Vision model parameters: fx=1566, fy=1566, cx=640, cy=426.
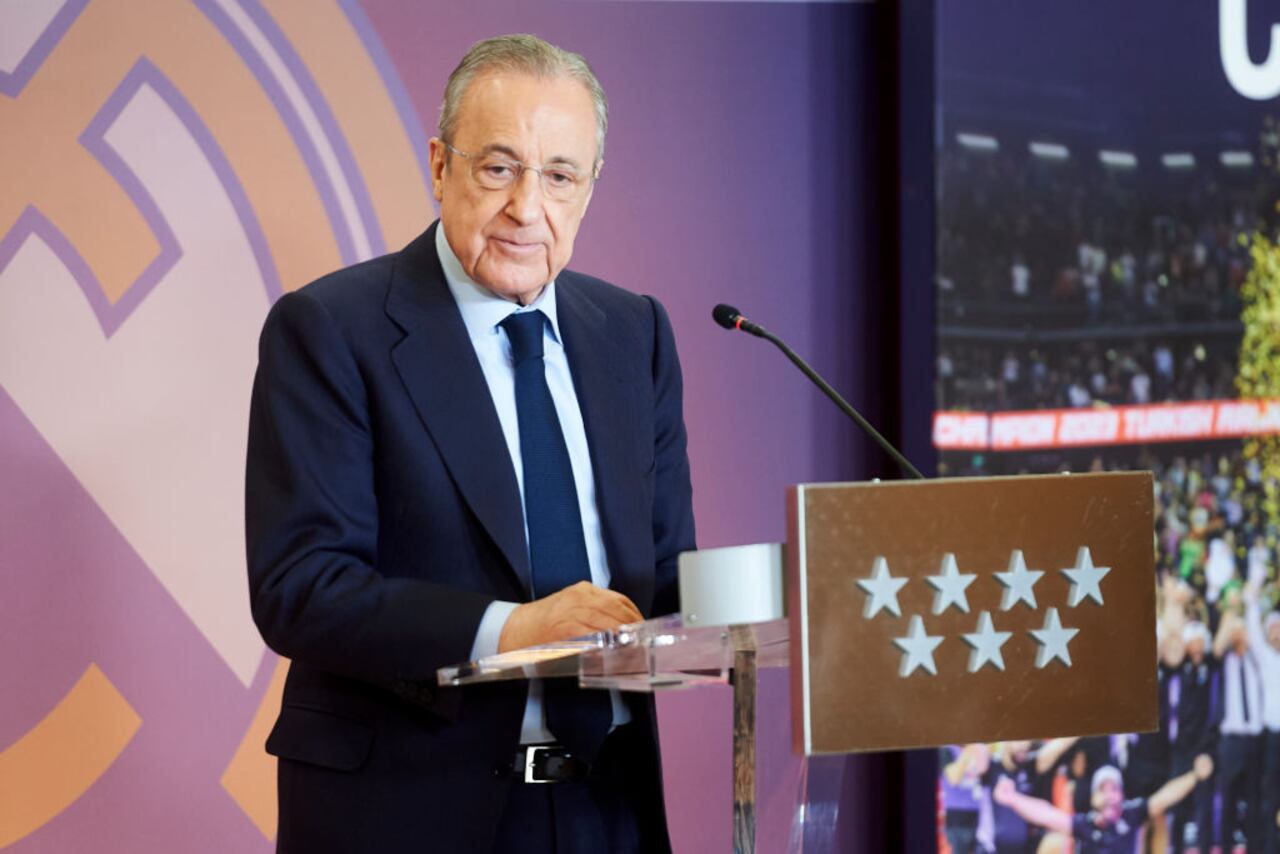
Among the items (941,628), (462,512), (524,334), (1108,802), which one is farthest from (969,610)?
(1108,802)

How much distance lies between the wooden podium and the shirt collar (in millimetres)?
578

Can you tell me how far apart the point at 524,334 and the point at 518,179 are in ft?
0.63

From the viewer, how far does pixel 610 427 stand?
198 centimetres

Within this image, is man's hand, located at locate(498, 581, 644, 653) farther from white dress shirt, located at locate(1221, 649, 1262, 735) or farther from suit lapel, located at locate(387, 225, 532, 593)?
white dress shirt, located at locate(1221, 649, 1262, 735)

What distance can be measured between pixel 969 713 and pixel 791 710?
0.57 ft

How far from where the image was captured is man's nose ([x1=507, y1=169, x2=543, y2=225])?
192cm

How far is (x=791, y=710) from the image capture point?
141 centimetres

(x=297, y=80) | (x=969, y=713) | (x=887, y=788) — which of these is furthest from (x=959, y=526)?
(x=887, y=788)

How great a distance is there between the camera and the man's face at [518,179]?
1921mm

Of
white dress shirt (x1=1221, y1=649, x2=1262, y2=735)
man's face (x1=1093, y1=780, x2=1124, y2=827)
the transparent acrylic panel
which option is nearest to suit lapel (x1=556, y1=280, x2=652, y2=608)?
the transparent acrylic panel

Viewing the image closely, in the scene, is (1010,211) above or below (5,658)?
above

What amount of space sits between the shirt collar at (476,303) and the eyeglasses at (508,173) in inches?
4.2

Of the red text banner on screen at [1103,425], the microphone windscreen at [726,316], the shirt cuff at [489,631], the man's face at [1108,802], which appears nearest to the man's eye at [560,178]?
the microphone windscreen at [726,316]

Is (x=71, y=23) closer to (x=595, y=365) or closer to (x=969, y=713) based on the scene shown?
(x=595, y=365)
